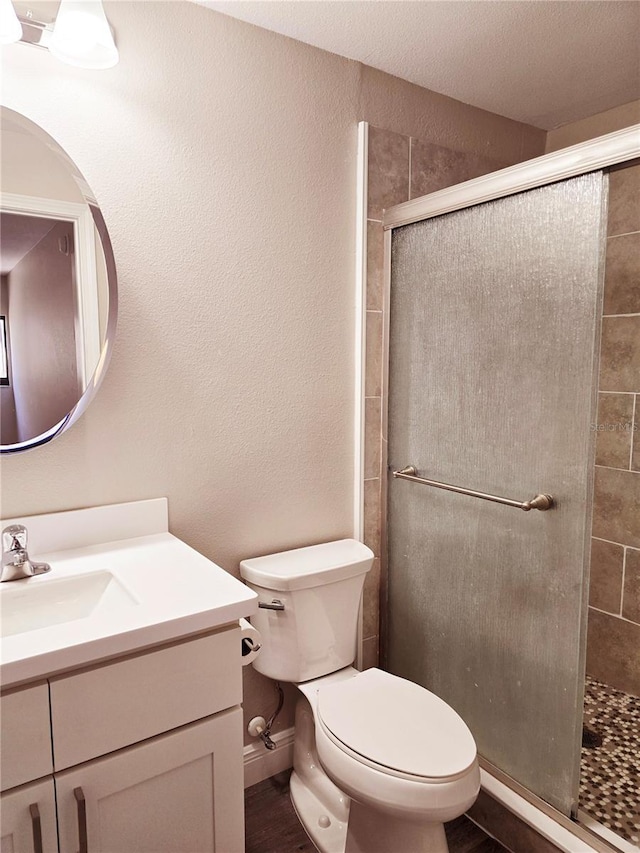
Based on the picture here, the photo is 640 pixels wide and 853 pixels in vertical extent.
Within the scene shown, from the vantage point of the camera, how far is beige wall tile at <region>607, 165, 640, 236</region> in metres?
2.07

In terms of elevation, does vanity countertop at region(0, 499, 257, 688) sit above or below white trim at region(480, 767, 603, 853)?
above

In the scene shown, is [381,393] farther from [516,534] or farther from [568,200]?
[568,200]

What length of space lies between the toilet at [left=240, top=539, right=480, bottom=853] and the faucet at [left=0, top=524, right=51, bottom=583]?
1.93 feet

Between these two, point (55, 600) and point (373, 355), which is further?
point (373, 355)

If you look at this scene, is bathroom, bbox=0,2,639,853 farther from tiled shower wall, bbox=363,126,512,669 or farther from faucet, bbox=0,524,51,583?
faucet, bbox=0,524,51,583

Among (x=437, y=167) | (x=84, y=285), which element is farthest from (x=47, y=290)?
(x=437, y=167)

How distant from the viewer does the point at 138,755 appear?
110 cm

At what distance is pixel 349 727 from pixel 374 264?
4.59 feet

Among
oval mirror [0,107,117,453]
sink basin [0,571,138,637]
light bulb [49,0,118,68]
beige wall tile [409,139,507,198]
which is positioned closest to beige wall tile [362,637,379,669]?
sink basin [0,571,138,637]

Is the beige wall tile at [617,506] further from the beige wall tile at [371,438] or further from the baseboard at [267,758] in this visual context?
the baseboard at [267,758]

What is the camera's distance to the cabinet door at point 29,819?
3.25 ft

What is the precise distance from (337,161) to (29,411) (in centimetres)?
121

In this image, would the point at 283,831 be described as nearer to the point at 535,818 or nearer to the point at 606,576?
the point at 535,818

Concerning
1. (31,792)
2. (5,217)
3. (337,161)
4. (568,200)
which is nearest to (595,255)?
(568,200)
